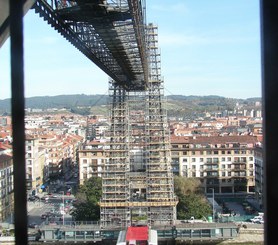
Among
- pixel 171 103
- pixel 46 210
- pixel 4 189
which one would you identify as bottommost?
pixel 46 210

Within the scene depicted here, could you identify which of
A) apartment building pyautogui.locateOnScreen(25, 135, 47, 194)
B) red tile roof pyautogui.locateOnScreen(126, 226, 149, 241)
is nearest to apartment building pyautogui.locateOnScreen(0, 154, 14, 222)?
red tile roof pyautogui.locateOnScreen(126, 226, 149, 241)

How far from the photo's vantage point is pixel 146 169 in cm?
666

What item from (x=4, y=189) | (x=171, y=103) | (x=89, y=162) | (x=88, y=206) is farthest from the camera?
(x=171, y=103)

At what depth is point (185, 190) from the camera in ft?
26.8

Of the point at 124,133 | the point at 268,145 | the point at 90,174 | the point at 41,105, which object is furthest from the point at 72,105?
the point at 268,145

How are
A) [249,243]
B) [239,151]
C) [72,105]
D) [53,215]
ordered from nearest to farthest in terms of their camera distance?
1. [249,243]
2. [53,215]
3. [239,151]
4. [72,105]

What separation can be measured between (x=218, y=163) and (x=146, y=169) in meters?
3.87

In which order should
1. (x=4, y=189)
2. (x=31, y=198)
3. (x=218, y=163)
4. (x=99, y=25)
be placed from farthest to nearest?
(x=218, y=163) → (x=31, y=198) → (x=4, y=189) → (x=99, y=25)

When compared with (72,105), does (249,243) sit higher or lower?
lower

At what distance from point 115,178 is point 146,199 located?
0.58 metres

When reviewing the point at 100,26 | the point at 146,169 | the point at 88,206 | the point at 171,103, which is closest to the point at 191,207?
the point at 146,169

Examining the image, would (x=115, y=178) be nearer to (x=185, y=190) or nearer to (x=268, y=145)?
(x=185, y=190)

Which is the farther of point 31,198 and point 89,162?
point 89,162

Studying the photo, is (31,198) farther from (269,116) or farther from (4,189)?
(269,116)
